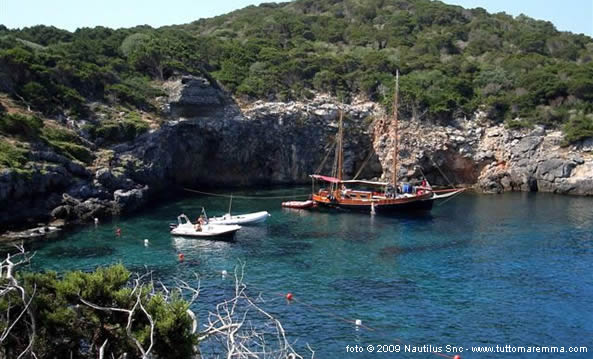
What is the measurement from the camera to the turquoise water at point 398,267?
25562 millimetres

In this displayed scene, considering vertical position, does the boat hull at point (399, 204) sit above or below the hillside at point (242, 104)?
below

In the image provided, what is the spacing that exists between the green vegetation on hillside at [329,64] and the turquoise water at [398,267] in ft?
59.3

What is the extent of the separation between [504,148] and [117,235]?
45.3 m

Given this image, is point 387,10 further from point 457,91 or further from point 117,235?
point 117,235

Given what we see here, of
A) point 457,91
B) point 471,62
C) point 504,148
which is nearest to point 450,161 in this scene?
point 504,148

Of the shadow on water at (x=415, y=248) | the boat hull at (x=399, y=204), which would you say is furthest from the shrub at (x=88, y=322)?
the boat hull at (x=399, y=204)

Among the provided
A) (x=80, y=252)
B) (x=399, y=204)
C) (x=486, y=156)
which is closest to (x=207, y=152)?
(x=399, y=204)

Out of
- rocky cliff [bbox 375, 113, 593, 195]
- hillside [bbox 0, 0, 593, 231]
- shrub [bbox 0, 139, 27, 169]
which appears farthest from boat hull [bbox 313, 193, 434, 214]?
shrub [bbox 0, 139, 27, 169]

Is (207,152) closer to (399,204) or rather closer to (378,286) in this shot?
(399,204)

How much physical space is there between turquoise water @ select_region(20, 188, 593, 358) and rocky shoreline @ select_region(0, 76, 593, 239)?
351 inches

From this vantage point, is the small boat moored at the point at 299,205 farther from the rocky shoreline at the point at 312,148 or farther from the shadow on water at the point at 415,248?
the shadow on water at the point at 415,248

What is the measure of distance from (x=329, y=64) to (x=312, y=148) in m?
17.0

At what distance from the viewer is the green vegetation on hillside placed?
6100 centimetres

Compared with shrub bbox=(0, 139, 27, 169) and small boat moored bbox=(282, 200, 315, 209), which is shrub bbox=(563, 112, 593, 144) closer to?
small boat moored bbox=(282, 200, 315, 209)
